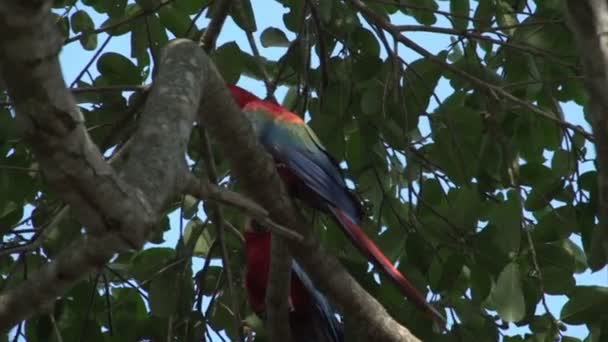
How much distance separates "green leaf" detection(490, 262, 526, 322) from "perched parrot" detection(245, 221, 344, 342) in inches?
30.4

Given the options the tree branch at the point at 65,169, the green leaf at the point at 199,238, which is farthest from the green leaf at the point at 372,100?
the tree branch at the point at 65,169

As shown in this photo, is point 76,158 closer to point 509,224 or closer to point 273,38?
point 509,224

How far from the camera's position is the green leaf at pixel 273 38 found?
3.71 meters

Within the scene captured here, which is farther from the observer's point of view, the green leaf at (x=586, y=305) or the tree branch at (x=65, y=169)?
the green leaf at (x=586, y=305)

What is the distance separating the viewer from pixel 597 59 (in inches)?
70.0

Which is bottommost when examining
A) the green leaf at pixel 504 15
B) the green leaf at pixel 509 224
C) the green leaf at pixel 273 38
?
the green leaf at pixel 509 224

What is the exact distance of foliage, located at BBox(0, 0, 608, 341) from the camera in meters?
3.05

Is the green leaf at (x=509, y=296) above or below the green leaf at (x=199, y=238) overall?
below

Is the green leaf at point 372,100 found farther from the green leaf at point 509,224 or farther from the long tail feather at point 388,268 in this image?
the green leaf at point 509,224

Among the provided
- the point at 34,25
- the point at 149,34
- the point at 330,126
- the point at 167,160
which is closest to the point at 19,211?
the point at 149,34

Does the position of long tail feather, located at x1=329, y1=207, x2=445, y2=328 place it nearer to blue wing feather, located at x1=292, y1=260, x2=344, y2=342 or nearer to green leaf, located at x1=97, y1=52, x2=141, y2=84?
blue wing feather, located at x1=292, y1=260, x2=344, y2=342

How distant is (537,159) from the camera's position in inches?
143

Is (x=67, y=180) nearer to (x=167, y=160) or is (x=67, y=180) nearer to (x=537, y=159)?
(x=167, y=160)

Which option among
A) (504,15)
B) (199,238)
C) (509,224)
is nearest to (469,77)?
(509,224)
